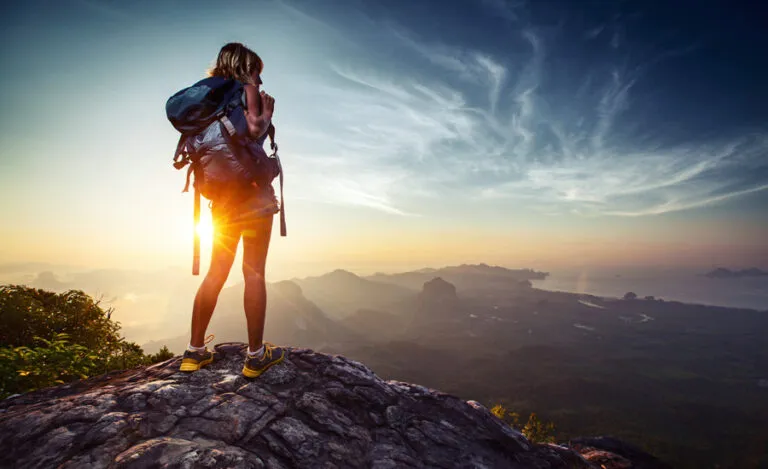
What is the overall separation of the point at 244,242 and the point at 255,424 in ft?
7.64

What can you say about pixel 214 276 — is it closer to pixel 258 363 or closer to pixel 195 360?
pixel 195 360

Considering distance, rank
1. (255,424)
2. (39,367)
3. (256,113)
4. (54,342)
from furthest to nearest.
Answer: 1. (54,342)
2. (39,367)
3. (256,113)
4. (255,424)

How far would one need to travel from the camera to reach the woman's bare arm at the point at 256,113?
382 centimetres

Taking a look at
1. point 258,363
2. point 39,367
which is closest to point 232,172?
point 258,363

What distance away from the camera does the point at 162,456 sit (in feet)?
9.02

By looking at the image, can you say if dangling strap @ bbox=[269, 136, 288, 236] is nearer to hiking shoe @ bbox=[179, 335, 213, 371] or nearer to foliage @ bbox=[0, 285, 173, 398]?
hiking shoe @ bbox=[179, 335, 213, 371]

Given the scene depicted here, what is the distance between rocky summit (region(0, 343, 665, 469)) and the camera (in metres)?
2.85

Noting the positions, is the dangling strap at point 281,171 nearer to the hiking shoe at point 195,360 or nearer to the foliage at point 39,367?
the hiking shoe at point 195,360

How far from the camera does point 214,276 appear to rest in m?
4.20

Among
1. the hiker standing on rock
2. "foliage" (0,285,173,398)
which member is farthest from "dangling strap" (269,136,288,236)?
"foliage" (0,285,173,398)

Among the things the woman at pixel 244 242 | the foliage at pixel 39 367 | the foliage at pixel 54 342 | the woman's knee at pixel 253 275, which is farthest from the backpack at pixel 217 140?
the foliage at pixel 39 367

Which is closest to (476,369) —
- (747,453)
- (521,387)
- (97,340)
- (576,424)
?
(521,387)

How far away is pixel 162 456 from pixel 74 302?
762cm

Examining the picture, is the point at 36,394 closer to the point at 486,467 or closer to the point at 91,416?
the point at 91,416
